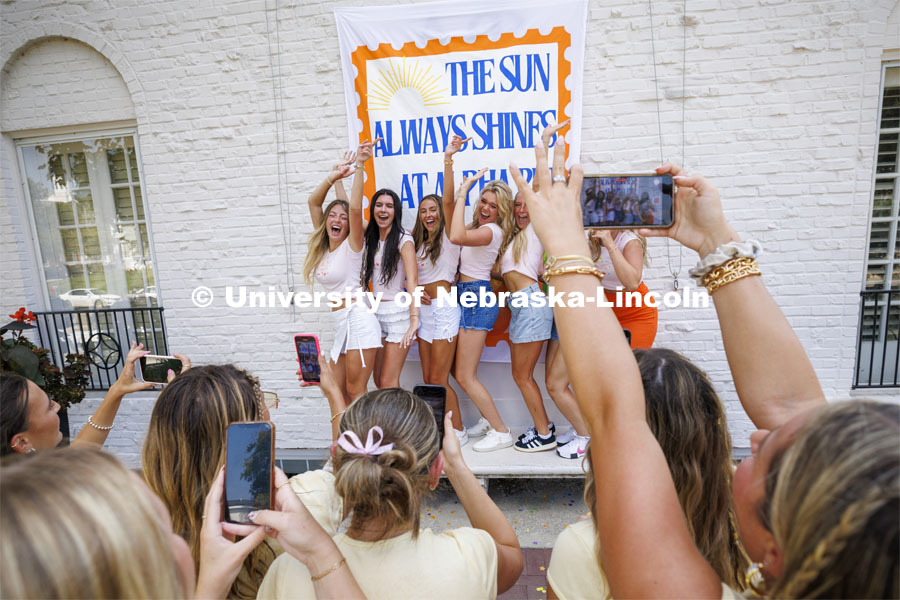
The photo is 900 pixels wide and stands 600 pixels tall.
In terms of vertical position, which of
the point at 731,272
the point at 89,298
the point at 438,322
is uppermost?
the point at 731,272

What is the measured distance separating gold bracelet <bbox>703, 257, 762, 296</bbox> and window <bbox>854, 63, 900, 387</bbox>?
3391 mm

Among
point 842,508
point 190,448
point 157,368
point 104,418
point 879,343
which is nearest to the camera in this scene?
point 842,508

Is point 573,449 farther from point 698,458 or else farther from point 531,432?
point 698,458

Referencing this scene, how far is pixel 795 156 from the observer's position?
3.07 m

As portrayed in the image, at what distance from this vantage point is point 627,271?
2.74 m

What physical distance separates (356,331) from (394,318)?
29 cm

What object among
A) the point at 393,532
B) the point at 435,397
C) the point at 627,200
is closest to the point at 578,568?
the point at 393,532

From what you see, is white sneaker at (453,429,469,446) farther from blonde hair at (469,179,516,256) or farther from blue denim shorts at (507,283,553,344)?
blonde hair at (469,179,516,256)

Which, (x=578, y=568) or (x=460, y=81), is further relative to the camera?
(x=460, y=81)

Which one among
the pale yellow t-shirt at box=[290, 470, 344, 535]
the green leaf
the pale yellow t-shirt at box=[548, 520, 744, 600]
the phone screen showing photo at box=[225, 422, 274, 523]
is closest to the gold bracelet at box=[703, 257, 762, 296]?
the pale yellow t-shirt at box=[548, 520, 744, 600]

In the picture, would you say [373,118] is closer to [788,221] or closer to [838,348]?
[788,221]

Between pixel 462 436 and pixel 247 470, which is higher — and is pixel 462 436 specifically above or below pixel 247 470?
below

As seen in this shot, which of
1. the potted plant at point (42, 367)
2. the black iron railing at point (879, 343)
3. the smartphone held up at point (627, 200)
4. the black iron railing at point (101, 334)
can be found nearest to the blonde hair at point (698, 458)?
the smartphone held up at point (627, 200)

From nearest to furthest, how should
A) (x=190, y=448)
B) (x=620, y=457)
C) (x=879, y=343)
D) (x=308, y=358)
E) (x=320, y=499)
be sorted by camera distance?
(x=620, y=457) < (x=190, y=448) < (x=320, y=499) < (x=308, y=358) < (x=879, y=343)
